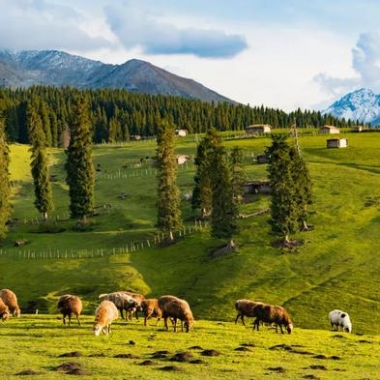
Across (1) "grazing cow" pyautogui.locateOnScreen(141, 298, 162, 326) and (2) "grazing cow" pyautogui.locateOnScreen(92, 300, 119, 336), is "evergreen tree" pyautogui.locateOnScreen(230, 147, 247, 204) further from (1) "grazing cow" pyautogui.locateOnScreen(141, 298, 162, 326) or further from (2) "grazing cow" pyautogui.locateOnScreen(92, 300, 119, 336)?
(2) "grazing cow" pyautogui.locateOnScreen(92, 300, 119, 336)

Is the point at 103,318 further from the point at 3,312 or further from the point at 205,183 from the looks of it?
the point at 205,183

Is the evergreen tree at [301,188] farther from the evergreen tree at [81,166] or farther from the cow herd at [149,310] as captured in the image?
the cow herd at [149,310]

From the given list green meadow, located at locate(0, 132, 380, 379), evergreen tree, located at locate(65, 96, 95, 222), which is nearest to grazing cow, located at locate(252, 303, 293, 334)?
green meadow, located at locate(0, 132, 380, 379)

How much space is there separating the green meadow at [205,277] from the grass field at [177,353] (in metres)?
0.09

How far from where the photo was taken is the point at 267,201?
344 ft

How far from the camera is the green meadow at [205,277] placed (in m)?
32.3

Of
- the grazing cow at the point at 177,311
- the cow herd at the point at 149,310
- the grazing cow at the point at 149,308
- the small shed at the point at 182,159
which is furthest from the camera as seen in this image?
the small shed at the point at 182,159

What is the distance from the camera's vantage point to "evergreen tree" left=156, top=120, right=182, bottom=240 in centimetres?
9338

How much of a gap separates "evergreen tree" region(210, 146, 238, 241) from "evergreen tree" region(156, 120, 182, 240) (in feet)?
26.6

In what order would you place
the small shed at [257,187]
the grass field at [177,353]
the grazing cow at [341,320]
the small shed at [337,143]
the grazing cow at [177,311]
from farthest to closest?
the small shed at [337,143], the small shed at [257,187], the grazing cow at [341,320], the grazing cow at [177,311], the grass field at [177,353]

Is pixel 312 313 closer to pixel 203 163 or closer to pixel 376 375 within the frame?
pixel 376 375

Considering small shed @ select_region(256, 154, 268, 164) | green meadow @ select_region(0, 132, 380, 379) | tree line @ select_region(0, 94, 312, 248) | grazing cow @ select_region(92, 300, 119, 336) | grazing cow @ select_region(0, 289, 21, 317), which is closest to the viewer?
green meadow @ select_region(0, 132, 380, 379)

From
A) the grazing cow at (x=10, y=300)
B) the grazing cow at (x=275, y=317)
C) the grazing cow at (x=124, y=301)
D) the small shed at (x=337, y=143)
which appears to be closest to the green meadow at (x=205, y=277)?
the grazing cow at (x=10, y=300)

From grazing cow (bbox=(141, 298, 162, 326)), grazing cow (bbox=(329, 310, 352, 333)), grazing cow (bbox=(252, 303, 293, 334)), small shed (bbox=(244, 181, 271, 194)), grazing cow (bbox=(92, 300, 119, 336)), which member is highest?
small shed (bbox=(244, 181, 271, 194))
